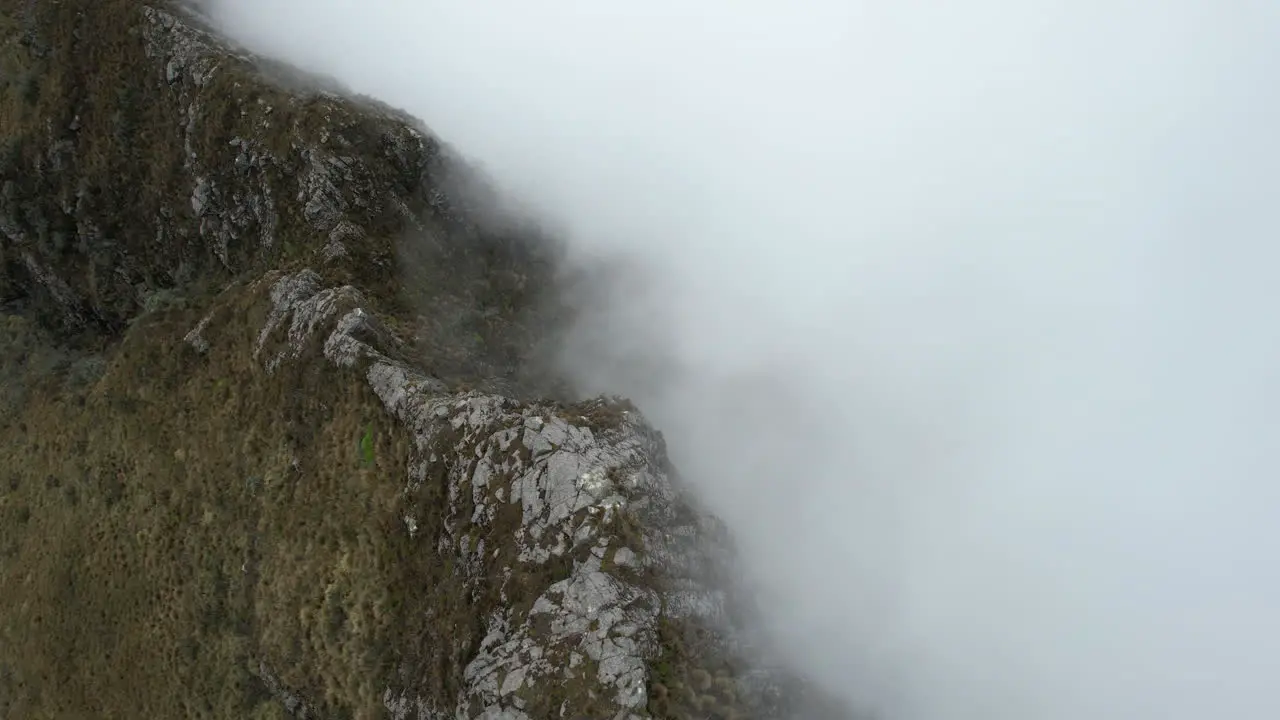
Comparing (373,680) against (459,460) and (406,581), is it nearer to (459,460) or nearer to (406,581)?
(406,581)

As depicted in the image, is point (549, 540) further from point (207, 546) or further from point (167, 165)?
point (167, 165)

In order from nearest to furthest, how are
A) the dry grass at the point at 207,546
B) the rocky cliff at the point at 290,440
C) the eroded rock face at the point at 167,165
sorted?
the rocky cliff at the point at 290,440 → the dry grass at the point at 207,546 → the eroded rock face at the point at 167,165

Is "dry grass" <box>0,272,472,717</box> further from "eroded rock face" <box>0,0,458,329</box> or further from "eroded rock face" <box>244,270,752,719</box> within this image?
"eroded rock face" <box>0,0,458,329</box>

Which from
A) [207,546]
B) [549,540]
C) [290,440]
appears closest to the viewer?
[549,540]

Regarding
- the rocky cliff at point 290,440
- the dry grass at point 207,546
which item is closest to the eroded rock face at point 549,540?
the rocky cliff at point 290,440

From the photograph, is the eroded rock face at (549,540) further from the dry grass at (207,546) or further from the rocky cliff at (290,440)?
the dry grass at (207,546)

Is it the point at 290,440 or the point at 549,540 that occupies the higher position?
the point at 549,540

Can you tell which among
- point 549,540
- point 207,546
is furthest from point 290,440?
point 549,540

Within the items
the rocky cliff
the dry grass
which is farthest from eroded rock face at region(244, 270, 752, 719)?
the dry grass
